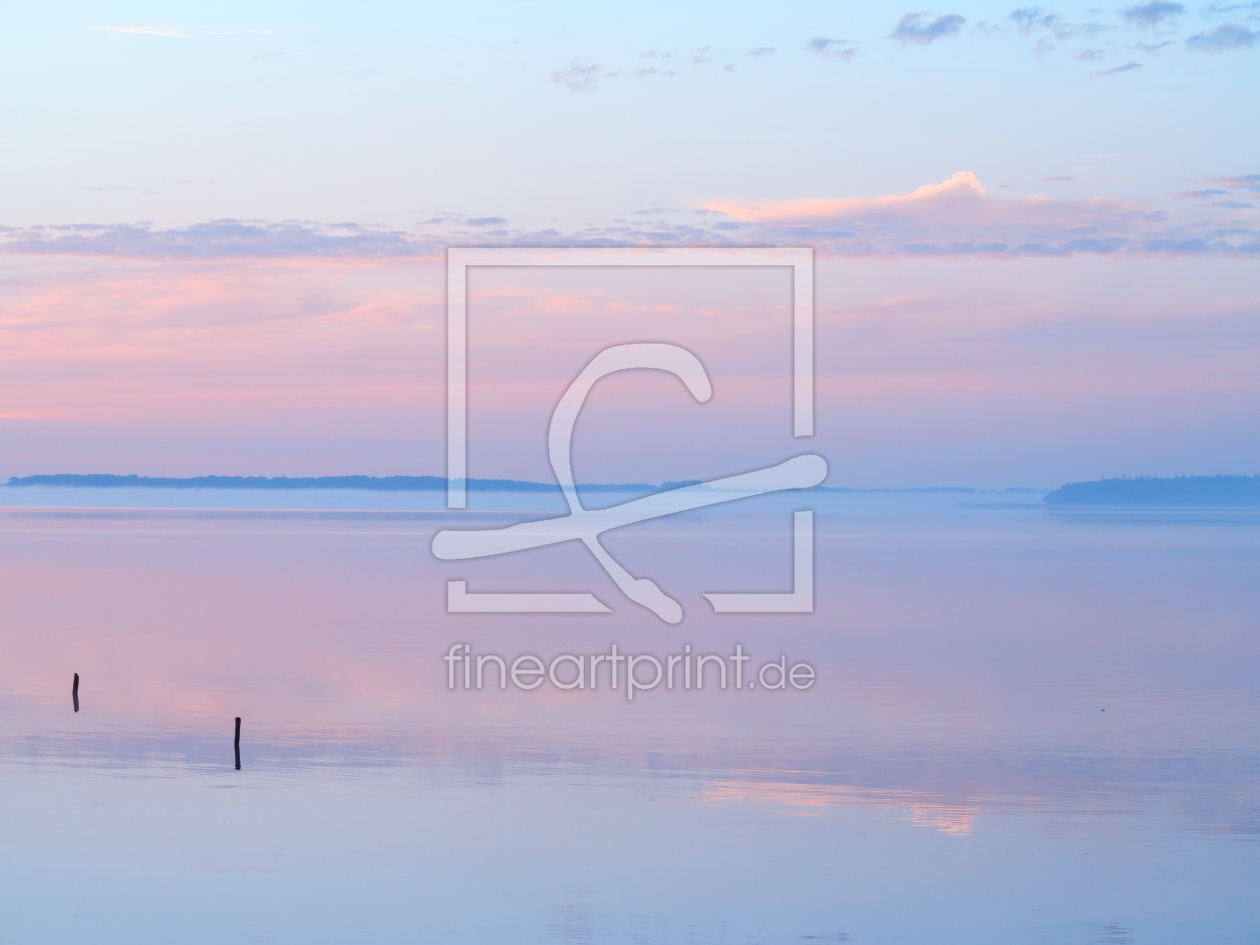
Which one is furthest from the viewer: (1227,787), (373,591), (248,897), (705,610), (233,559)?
(233,559)

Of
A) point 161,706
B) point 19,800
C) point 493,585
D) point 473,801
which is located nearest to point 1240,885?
point 473,801

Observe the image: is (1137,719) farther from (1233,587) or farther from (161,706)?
(1233,587)

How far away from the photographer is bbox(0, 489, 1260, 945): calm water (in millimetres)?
12969

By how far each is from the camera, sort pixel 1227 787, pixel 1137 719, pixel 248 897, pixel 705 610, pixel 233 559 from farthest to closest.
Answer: pixel 233 559 → pixel 705 610 → pixel 1137 719 → pixel 1227 787 → pixel 248 897

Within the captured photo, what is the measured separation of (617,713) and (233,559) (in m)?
46.5

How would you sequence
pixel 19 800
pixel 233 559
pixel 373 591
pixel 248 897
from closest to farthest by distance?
pixel 248 897 < pixel 19 800 < pixel 373 591 < pixel 233 559

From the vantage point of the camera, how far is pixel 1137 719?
22.8 m

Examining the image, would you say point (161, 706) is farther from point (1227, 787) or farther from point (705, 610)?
point (705, 610)

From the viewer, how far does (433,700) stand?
24.1 m

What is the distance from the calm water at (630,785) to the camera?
1297 cm

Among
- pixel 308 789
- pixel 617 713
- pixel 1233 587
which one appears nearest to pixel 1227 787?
pixel 617 713

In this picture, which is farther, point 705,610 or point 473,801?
point 705,610

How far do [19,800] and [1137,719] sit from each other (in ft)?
54.1

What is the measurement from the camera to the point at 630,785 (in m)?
17.6
